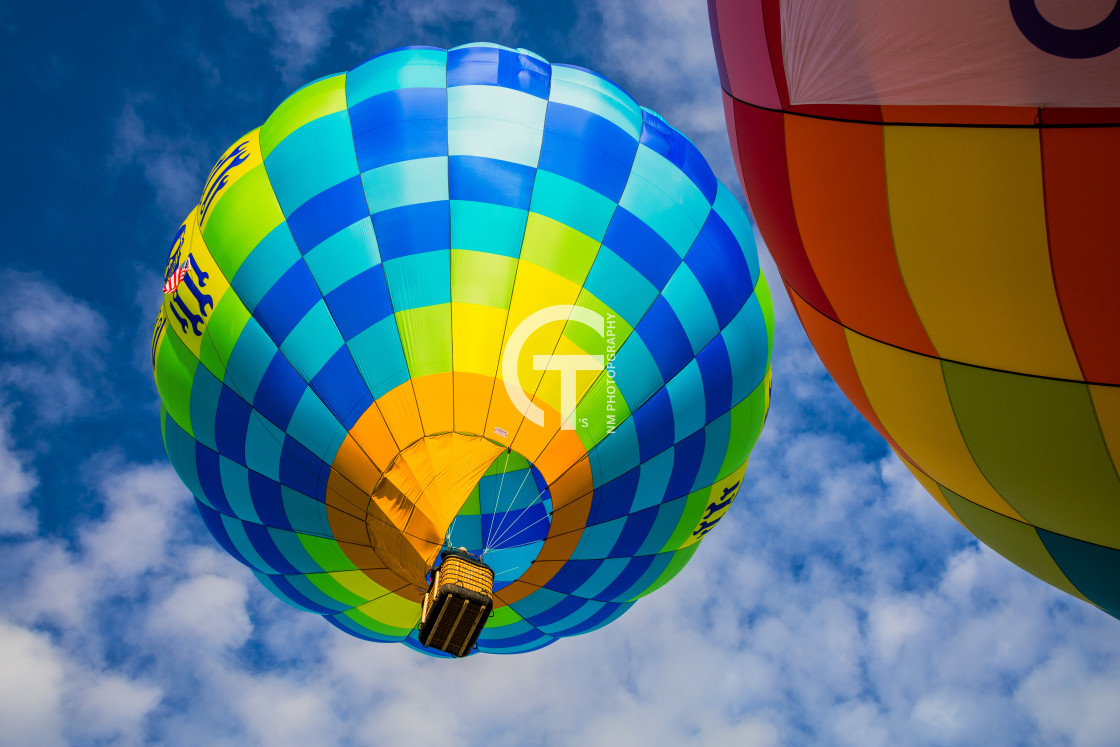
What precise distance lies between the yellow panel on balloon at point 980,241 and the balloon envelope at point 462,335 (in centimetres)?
319

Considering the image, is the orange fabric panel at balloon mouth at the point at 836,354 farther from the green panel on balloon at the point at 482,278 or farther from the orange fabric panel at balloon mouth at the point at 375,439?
the orange fabric panel at balloon mouth at the point at 375,439

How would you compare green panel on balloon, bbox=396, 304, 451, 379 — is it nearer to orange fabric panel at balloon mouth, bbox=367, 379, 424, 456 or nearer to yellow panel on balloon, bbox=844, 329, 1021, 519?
orange fabric panel at balloon mouth, bbox=367, 379, 424, 456

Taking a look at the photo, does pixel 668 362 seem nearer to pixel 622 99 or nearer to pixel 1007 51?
pixel 622 99

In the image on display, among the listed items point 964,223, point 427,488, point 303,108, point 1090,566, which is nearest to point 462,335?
point 427,488

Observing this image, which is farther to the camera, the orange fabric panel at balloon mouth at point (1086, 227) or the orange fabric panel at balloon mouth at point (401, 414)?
the orange fabric panel at balloon mouth at point (401, 414)

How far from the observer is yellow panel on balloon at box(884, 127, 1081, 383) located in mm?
2568

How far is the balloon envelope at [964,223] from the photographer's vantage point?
241cm

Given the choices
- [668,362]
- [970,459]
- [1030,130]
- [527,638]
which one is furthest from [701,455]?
[1030,130]

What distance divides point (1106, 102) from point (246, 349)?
5.52 meters

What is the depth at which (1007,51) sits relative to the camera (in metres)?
2.36

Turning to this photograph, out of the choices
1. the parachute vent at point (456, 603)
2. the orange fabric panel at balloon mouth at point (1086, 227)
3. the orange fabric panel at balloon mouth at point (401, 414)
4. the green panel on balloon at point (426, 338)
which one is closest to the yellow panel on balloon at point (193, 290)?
the green panel on balloon at point (426, 338)

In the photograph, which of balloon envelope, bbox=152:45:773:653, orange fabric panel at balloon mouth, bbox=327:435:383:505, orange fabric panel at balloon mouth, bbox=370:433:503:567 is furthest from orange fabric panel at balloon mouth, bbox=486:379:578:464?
orange fabric panel at balloon mouth, bbox=327:435:383:505

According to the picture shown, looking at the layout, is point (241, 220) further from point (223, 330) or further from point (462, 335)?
point (462, 335)

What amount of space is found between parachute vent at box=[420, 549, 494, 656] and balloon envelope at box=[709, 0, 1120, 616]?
8.96ft
